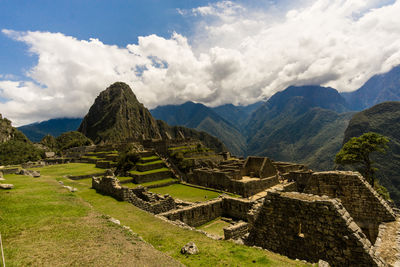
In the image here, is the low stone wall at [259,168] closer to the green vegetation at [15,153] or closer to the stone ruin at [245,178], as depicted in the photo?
the stone ruin at [245,178]

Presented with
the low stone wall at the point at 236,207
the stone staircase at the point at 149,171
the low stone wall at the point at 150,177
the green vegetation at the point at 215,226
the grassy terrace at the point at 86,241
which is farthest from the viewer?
the stone staircase at the point at 149,171

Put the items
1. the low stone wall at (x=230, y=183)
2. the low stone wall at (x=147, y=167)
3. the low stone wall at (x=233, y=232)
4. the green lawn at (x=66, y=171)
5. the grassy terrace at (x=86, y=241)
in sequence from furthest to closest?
the low stone wall at (x=147, y=167)
the green lawn at (x=66, y=171)
the low stone wall at (x=230, y=183)
the low stone wall at (x=233, y=232)
the grassy terrace at (x=86, y=241)

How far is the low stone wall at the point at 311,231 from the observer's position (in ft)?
16.8

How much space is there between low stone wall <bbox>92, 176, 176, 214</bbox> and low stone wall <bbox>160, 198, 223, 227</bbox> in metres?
1.21

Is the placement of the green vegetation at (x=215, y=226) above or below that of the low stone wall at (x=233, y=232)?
below

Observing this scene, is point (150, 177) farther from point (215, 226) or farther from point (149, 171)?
point (215, 226)

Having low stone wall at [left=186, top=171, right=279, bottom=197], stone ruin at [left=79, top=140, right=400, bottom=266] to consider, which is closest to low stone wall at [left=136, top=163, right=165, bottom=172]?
low stone wall at [left=186, top=171, right=279, bottom=197]

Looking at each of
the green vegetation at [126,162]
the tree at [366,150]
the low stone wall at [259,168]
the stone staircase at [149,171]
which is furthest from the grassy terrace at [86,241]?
the green vegetation at [126,162]

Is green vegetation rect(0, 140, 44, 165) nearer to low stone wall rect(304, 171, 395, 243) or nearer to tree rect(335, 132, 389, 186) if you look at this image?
low stone wall rect(304, 171, 395, 243)

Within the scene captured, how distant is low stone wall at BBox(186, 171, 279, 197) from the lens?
2402 centimetres

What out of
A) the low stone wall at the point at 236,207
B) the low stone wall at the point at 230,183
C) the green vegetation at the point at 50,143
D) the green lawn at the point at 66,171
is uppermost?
the green vegetation at the point at 50,143

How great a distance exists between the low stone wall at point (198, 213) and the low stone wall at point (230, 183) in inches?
379

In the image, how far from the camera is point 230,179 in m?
25.7

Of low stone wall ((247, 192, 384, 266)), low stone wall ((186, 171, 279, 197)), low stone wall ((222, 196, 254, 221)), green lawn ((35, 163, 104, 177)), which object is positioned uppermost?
low stone wall ((247, 192, 384, 266))
